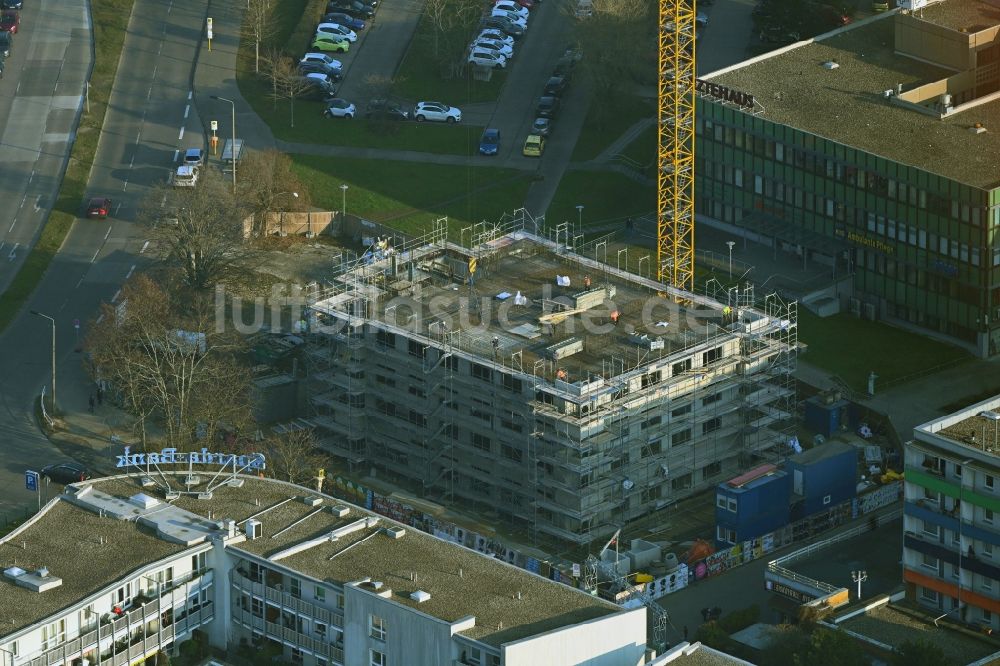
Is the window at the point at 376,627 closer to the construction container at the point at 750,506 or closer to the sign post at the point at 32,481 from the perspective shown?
the construction container at the point at 750,506

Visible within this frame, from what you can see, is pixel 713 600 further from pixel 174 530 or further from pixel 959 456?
pixel 174 530

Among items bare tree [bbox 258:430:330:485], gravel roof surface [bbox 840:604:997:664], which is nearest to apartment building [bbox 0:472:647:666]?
bare tree [bbox 258:430:330:485]

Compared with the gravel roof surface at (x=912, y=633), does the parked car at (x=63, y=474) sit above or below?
below

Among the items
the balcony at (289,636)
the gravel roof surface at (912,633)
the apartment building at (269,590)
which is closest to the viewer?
the apartment building at (269,590)

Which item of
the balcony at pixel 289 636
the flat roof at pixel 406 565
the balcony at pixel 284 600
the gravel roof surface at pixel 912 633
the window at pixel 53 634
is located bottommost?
the gravel roof surface at pixel 912 633

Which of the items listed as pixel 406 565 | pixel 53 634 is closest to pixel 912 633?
pixel 406 565

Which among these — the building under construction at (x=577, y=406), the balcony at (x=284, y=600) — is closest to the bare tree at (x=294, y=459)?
the building under construction at (x=577, y=406)

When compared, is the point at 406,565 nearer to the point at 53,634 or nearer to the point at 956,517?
the point at 53,634
